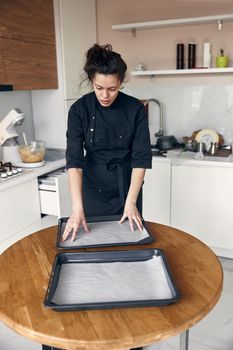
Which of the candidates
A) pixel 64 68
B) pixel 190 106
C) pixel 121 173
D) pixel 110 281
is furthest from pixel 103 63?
pixel 190 106

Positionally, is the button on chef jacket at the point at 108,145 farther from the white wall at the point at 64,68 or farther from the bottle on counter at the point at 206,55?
the bottle on counter at the point at 206,55

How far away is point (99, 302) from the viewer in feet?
3.01

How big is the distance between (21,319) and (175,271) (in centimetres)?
46

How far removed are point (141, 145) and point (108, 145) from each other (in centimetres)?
16

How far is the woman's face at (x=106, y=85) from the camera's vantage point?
1411mm

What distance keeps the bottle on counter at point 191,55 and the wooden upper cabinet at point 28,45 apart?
103cm

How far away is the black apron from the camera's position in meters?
1.72

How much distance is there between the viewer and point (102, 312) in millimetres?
896

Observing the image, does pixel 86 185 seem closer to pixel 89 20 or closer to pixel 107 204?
pixel 107 204

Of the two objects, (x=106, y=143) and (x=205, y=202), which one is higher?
(x=106, y=143)

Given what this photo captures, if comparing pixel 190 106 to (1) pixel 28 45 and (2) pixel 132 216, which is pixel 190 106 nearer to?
(1) pixel 28 45

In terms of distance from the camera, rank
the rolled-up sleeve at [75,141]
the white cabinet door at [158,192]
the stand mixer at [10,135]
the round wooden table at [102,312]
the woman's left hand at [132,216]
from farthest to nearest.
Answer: the white cabinet door at [158,192] → the stand mixer at [10,135] → the rolled-up sleeve at [75,141] → the woman's left hand at [132,216] → the round wooden table at [102,312]

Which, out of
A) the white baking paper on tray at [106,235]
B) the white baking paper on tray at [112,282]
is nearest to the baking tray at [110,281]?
the white baking paper on tray at [112,282]

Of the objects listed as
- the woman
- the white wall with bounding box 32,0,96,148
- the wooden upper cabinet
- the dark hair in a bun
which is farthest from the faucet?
the dark hair in a bun
